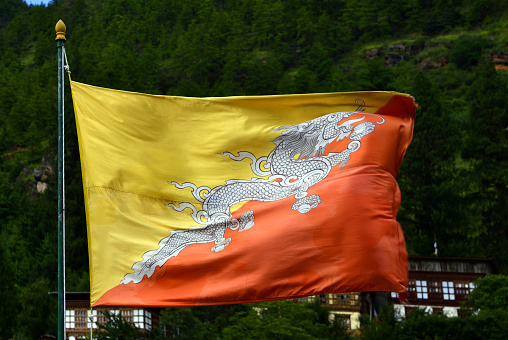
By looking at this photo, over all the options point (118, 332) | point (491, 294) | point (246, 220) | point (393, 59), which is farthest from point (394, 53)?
point (246, 220)

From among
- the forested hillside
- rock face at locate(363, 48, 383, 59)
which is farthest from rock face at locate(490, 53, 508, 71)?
rock face at locate(363, 48, 383, 59)

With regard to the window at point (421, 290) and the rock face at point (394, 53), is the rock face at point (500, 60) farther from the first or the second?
the window at point (421, 290)

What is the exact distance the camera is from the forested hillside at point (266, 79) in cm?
6138

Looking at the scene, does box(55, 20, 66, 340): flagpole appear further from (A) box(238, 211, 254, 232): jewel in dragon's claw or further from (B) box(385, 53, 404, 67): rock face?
(B) box(385, 53, 404, 67): rock face

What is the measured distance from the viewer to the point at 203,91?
10506 cm

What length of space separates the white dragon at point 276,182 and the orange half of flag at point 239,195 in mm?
16

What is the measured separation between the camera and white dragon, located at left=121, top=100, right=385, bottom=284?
12.2 meters

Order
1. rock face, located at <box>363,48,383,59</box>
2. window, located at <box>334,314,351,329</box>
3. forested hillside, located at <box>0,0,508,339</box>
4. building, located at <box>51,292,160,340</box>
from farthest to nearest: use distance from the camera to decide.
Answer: rock face, located at <box>363,48,383,59</box> < forested hillside, located at <box>0,0,508,339</box> < building, located at <box>51,292,160,340</box> < window, located at <box>334,314,351,329</box>

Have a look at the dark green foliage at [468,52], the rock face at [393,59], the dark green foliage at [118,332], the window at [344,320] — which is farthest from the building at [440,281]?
the rock face at [393,59]

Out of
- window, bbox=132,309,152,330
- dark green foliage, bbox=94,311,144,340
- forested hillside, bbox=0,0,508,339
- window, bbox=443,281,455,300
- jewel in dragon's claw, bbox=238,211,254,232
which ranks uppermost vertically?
forested hillside, bbox=0,0,508,339

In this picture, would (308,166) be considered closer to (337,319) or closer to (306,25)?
(337,319)

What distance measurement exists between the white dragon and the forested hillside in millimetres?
34571

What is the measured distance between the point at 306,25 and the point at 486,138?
80.1m

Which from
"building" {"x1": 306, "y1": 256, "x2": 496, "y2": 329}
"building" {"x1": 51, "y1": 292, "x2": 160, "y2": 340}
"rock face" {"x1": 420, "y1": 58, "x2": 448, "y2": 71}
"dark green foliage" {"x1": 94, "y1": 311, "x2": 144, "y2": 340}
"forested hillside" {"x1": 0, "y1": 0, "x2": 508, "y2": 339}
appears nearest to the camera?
"dark green foliage" {"x1": 94, "y1": 311, "x2": 144, "y2": 340}
